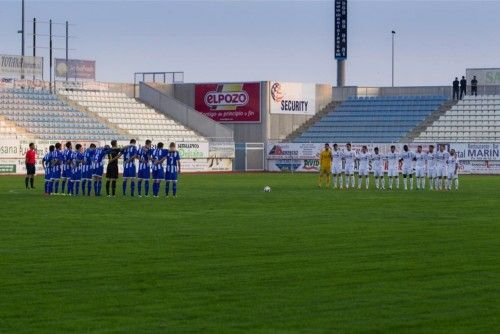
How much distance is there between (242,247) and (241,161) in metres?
57.8

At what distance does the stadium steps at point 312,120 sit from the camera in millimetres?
82812

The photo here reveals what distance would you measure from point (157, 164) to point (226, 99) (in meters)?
43.7

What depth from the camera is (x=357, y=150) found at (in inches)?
2790

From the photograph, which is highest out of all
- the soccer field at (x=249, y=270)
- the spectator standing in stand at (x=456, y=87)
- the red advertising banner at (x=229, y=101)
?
the spectator standing in stand at (x=456, y=87)

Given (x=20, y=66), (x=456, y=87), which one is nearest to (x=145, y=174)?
(x=20, y=66)

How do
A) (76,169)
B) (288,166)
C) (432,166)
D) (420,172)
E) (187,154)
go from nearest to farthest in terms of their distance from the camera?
1. (76,169)
2. (420,172)
3. (432,166)
4. (187,154)
5. (288,166)

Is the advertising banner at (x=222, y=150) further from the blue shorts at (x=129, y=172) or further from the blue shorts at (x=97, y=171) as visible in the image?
the blue shorts at (x=129, y=172)

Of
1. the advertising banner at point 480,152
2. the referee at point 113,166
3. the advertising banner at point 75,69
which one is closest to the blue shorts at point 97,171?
the referee at point 113,166

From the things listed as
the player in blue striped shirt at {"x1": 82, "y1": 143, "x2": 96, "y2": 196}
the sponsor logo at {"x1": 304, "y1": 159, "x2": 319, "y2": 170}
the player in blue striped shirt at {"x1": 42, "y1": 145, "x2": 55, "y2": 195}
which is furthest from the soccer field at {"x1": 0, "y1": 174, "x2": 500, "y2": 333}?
the sponsor logo at {"x1": 304, "y1": 159, "x2": 319, "y2": 170}

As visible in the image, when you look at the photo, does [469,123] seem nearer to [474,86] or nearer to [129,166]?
[474,86]

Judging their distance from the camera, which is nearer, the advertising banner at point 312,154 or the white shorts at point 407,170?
the white shorts at point 407,170

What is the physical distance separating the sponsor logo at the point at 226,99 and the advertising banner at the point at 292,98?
1947 millimetres

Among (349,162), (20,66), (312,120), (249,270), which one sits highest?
(20,66)

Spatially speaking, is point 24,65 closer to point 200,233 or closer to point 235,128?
point 235,128
